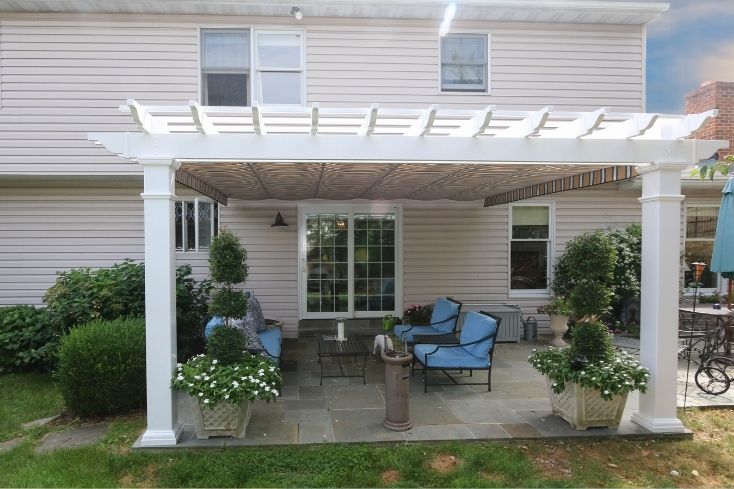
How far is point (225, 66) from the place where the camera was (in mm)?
8469

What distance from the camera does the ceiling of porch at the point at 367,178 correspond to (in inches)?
203

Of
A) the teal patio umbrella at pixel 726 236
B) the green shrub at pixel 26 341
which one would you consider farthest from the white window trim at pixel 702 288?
the green shrub at pixel 26 341

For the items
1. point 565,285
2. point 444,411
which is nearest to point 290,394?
point 444,411

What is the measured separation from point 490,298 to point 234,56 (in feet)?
20.8

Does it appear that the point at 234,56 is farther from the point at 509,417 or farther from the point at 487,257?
the point at 509,417

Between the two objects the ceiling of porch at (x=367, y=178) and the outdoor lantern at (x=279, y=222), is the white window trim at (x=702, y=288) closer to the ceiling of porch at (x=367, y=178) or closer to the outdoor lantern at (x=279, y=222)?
the ceiling of porch at (x=367, y=178)

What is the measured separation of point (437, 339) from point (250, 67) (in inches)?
218

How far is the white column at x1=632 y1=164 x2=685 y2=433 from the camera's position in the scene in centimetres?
461

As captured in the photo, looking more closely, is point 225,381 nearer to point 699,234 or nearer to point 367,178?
point 367,178

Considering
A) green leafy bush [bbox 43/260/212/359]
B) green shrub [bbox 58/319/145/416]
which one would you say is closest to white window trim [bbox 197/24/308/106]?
green leafy bush [bbox 43/260/212/359]

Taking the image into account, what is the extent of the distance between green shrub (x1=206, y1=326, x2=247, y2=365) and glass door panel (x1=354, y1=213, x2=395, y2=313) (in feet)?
15.6

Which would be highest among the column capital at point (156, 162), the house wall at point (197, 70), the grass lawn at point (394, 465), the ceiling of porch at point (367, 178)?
the house wall at point (197, 70)

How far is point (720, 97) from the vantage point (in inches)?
489

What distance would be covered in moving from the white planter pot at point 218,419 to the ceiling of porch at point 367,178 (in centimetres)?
226
